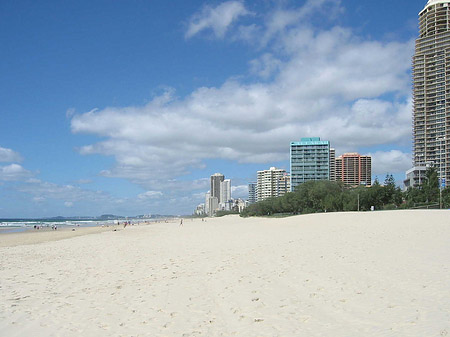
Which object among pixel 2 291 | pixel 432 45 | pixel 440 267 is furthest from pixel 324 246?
pixel 432 45

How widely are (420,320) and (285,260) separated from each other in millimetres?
7239

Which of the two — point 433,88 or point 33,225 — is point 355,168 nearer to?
point 433,88

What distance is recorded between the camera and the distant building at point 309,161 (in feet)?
534

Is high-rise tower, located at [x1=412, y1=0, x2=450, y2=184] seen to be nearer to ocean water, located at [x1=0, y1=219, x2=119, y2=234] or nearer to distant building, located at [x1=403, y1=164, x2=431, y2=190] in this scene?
distant building, located at [x1=403, y1=164, x2=431, y2=190]

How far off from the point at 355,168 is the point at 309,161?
48.9m

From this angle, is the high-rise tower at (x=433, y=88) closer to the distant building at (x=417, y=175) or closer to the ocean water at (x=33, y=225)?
the distant building at (x=417, y=175)

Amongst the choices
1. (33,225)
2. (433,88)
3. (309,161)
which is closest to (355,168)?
(309,161)

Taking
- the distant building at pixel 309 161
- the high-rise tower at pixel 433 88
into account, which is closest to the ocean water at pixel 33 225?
the distant building at pixel 309 161

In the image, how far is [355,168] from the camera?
198375mm

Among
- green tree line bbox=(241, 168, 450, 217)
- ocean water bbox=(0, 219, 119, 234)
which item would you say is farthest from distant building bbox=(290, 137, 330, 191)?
ocean water bbox=(0, 219, 119, 234)

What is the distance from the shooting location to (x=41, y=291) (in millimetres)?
10797

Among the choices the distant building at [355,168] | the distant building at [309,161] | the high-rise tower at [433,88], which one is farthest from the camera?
the distant building at [355,168]

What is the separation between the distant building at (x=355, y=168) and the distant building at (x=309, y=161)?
1539 inches

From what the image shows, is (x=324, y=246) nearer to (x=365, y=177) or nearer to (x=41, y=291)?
(x=41, y=291)
